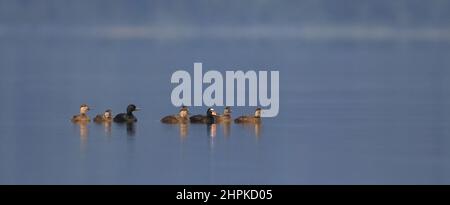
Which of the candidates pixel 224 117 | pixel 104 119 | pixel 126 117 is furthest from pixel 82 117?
pixel 224 117

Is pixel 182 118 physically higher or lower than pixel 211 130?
higher

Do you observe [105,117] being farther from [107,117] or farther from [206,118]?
[206,118]

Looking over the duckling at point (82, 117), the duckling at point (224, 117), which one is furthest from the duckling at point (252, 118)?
the duckling at point (82, 117)

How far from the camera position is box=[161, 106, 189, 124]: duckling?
17.2 m

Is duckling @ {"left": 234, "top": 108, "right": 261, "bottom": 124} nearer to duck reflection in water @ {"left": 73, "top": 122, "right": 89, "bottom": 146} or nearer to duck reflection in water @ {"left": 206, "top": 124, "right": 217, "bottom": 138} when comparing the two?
duck reflection in water @ {"left": 206, "top": 124, "right": 217, "bottom": 138}

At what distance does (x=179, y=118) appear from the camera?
17.3m

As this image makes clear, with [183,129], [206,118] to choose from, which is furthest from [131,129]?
[206,118]

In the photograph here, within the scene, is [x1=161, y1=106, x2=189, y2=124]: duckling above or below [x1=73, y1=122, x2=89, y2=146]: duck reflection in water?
above

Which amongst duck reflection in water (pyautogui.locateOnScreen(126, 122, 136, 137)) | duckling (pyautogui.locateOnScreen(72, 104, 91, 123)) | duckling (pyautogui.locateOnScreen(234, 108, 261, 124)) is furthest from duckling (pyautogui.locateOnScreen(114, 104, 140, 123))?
duckling (pyautogui.locateOnScreen(234, 108, 261, 124))

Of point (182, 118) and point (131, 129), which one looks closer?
point (131, 129)

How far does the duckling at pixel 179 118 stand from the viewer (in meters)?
17.2

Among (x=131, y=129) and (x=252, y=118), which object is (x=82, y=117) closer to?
(x=131, y=129)
